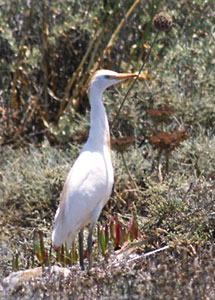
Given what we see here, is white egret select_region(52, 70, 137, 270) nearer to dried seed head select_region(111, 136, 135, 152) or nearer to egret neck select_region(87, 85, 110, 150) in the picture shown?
egret neck select_region(87, 85, 110, 150)

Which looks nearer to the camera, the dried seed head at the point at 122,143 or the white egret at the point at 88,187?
the white egret at the point at 88,187

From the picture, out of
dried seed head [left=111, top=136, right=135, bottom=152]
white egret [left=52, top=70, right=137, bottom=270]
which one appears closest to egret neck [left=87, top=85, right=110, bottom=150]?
white egret [left=52, top=70, right=137, bottom=270]

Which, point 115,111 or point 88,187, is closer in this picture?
point 88,187

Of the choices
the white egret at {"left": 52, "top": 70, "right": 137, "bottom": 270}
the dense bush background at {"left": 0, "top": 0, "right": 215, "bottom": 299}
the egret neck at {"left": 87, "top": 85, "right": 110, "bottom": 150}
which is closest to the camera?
the white egret at {"left": 52, "top": 70, "right": 137, "bottom": 270}

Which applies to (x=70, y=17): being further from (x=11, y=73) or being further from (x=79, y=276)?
(x=79, y=276)

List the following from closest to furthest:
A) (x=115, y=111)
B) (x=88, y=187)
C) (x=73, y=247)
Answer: (x=88, y=187)
(x=73, y=247)
(x=115, y=111)

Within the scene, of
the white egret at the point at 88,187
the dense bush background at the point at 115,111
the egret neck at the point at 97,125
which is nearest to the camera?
Answer: the white egret at the point at 88,187

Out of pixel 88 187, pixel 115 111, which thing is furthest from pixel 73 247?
pixel 115 111

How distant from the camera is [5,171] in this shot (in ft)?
19.2

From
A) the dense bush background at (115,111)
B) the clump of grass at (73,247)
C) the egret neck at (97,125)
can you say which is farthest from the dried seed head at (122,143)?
the clump of grass at (73,247)

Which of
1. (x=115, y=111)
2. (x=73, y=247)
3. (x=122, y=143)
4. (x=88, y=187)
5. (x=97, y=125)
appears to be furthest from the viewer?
(x=115, y=111)

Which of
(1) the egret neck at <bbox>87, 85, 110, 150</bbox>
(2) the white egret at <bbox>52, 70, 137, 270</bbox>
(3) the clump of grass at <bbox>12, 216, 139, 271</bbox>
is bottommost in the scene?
(3) the clump of grass at <bbox>12, 216, 139, 271</bbox>

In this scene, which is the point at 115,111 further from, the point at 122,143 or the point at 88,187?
Result: the point at 88,187

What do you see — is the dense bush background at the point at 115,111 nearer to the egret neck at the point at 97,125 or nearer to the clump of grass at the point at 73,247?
the clump of grass at the point at 73,247
